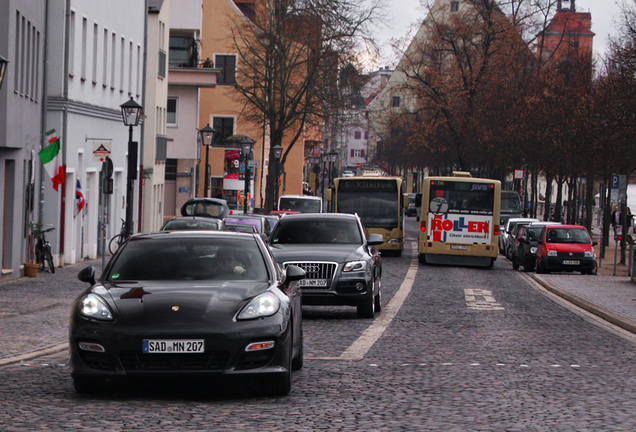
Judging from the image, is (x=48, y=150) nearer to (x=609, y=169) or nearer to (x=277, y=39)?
(x=609, y=169)

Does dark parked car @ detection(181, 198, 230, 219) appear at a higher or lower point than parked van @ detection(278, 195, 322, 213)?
higher

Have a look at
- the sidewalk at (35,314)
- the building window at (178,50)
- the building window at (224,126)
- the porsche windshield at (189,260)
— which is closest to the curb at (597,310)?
the sidewalk at (35,314)

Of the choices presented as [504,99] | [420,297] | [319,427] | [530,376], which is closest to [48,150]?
[420,297]

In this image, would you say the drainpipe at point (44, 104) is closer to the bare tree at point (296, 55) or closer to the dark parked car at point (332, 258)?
the dark parked car at point (332, 258)

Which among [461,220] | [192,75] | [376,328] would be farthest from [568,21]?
[376,328]

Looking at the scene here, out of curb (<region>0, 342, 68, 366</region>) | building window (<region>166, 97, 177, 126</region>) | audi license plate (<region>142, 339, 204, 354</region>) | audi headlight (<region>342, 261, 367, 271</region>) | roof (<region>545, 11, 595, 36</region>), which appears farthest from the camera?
roof (<region>545, 11, 595, 36</region>)

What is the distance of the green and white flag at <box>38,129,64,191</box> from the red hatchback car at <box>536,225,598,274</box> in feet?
50.1

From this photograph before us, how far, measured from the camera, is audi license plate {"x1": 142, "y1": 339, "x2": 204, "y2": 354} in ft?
30.1

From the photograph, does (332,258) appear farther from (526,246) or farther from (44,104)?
(526,246)

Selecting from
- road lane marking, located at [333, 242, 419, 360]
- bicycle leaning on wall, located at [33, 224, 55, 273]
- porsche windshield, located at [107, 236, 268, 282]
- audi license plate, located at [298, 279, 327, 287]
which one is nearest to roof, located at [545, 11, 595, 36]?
road lane marking, located at [333, 242, 419, 360]

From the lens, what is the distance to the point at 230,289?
9.88 meters

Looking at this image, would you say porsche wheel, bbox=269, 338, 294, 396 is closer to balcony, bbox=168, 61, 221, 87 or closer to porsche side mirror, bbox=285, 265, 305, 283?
porsche side mirror, bbox=285, 265, 305, 283

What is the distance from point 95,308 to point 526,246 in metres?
30.3

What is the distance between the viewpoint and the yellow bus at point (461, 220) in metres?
37.9
